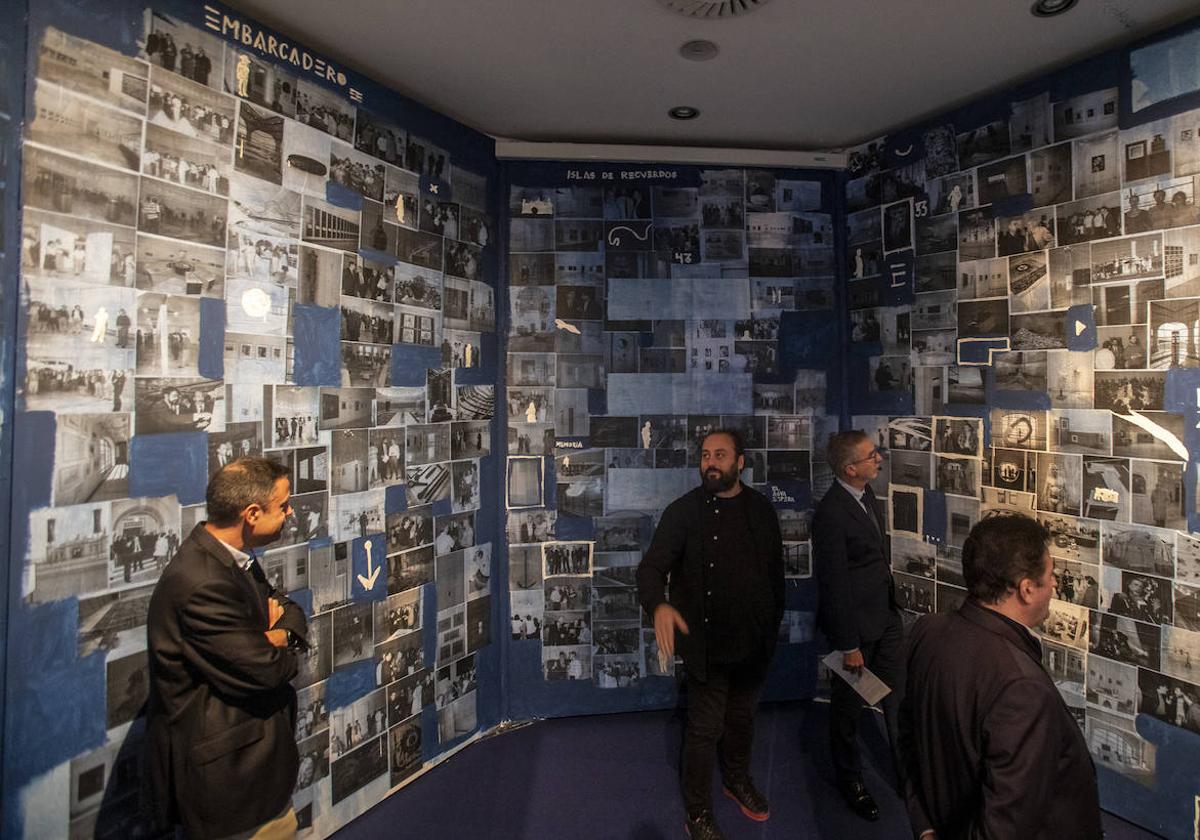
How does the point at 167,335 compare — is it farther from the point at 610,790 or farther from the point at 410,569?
the point at 610,790

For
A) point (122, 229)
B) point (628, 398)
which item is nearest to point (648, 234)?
point (628, 398)

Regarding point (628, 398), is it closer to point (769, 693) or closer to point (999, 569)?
point (769, 693)

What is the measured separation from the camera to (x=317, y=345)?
2629mm

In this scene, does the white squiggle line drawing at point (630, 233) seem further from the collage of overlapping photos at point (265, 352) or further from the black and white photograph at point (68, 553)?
the black and white photograph at point (68, 553)

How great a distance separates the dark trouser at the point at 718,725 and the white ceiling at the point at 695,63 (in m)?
2.49

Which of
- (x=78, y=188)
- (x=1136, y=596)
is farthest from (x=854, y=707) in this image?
(x=78, y=188)

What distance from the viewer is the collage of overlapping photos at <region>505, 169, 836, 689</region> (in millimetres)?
3625

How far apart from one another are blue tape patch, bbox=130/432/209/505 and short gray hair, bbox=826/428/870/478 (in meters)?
2.48

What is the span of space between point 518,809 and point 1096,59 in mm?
3891

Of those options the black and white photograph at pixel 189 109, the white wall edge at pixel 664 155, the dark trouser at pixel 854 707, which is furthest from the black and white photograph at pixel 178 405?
the dark trouser at pixel 854 707

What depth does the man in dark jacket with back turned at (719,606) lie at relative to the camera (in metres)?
2.69

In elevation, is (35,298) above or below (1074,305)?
below

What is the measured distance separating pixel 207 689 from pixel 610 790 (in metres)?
1.91

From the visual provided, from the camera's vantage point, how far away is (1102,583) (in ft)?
8.91
